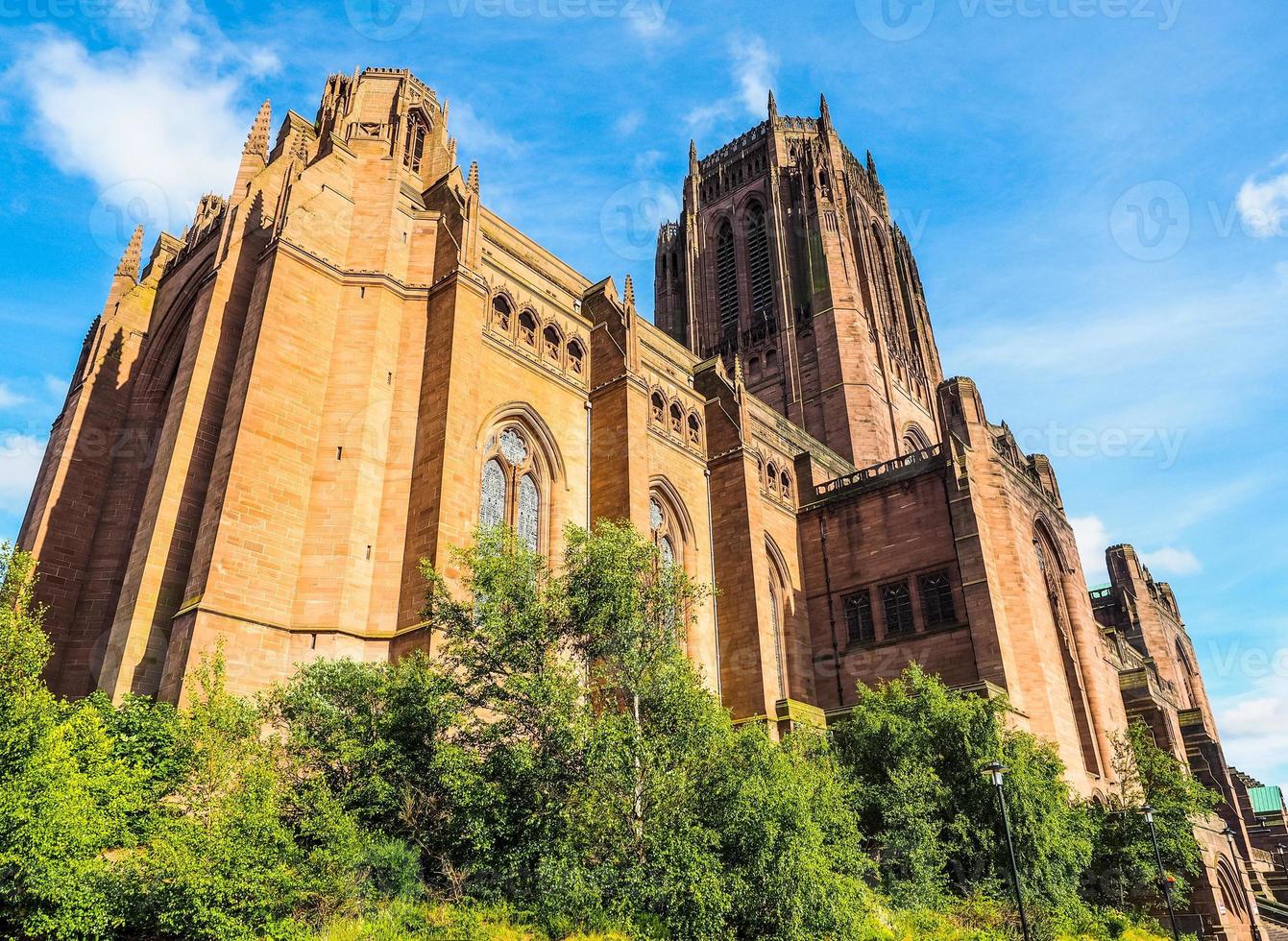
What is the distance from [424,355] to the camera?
2295 centimetres

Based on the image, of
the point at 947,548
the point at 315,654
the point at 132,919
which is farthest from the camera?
the point at 947,548

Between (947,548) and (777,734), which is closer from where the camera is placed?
(777,734)

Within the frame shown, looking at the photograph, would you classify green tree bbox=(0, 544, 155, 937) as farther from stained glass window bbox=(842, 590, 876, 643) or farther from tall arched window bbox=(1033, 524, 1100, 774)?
tall arched window bbox=(1033, 524, 1100, 774)

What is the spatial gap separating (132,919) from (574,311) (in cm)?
2115

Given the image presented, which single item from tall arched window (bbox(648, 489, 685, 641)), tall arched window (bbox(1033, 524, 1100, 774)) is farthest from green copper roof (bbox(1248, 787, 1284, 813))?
tall arched window (bbox(648, 489, 685, 641))

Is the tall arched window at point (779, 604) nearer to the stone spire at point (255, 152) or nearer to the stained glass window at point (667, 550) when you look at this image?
the stained glass window at point (667, 550)

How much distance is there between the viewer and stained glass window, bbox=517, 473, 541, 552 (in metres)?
24.8

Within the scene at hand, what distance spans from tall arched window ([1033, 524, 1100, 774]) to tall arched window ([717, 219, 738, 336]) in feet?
84.6

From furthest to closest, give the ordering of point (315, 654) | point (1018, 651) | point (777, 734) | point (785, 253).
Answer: point (785, 253) → point (1018, 651) → point (777, 734) → point (315, 654)

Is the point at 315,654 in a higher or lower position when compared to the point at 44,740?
higher

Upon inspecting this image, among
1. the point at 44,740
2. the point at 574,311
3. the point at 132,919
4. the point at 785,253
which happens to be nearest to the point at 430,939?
the point at 132,919

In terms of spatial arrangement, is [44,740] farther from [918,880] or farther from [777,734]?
[777,734]

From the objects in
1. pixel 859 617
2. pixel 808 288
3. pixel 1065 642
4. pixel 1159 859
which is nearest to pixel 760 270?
pixel 808 288

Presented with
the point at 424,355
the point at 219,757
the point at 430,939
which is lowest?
the point at 430,939
